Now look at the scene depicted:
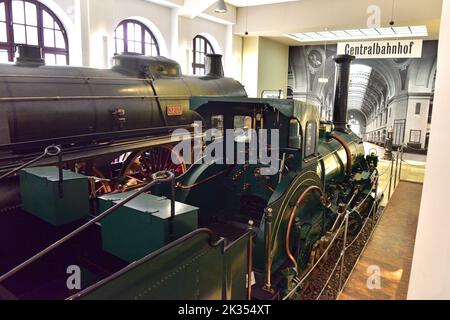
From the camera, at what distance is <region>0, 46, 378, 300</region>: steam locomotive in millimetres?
2227

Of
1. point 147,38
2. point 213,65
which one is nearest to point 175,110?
point 213,65

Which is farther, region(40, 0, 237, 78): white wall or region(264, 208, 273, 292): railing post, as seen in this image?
region(40, 0, 237, 78): white wall

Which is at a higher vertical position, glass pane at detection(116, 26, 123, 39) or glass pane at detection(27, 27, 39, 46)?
glass pane at detection(116, 26, 123, 39)

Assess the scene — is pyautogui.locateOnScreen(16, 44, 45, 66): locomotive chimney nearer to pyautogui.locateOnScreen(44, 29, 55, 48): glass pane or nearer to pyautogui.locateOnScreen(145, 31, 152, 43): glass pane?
pyautogui.locateOnScreen(44, 29, 55, 48): glass pane

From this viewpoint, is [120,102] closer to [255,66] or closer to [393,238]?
[393,238]

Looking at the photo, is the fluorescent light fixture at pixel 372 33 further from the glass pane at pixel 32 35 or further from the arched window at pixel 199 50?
the glass pane at pixel 32 35

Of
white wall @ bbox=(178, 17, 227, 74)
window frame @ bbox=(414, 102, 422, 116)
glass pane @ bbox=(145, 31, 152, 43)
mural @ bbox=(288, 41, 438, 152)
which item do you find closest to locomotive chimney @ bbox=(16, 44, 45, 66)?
glass pane @ bbox=(145, 31, 152, 43)

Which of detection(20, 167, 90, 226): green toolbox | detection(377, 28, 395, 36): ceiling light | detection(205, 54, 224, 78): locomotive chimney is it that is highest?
detection(377, 28, 395, 36): ceiling light

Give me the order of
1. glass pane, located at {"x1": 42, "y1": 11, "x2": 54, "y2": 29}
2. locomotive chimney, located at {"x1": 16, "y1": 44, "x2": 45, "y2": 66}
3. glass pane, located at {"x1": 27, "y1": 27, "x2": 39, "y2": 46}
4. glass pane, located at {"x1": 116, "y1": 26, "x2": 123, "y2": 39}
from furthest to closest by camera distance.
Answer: glass pane, located at {"x1": 116, "y1": 26, "x2": 123, "y2": 39} → glass pane, located at {"x1": 42, "y1": 11, "x2": 54, "y2": 29} → glass pane, located at {"x1": 27, "y1": 27, "x2": 39, "y2": 46} → locomotive chimney, located at {"x1": 16, "y1": 44, "x2": 45, "y2": 66}

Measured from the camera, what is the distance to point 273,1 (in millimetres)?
11586

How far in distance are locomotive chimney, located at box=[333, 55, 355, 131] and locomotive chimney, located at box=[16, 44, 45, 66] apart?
495 cm

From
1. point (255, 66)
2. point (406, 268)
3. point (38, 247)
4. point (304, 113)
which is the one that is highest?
point (255, 66)

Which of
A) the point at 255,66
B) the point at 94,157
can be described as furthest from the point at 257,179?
the point at 255,66

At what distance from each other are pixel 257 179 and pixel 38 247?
2276mm
